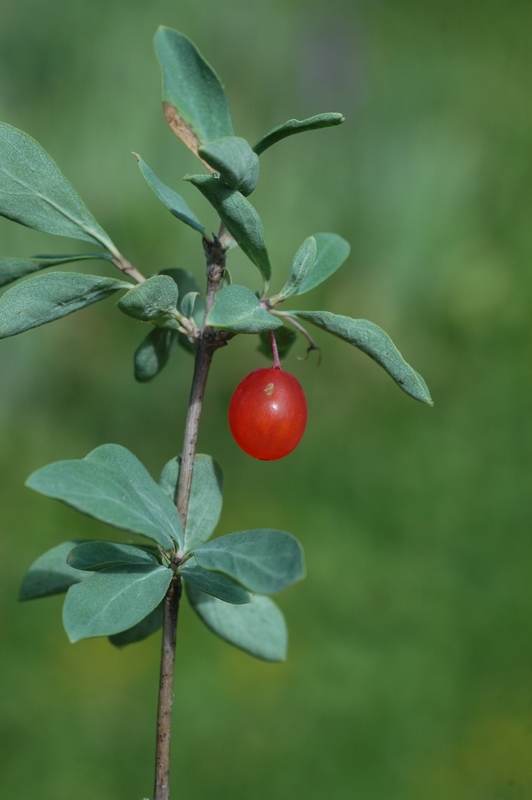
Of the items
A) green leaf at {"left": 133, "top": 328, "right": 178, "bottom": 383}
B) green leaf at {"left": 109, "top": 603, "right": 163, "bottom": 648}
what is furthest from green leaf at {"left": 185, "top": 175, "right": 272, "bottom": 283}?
green leaf at {"left": 109, "top": 603, "right": 163, "bottom": 648}

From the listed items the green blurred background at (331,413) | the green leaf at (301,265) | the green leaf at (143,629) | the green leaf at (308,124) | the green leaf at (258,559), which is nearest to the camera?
the green leaf at (258,559)

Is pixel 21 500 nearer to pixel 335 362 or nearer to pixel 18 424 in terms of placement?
pixel 18 424

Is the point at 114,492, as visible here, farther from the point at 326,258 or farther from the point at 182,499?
the point at 326,258

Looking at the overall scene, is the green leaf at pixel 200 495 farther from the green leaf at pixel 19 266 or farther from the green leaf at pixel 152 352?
the green leaf at pixel 19 266

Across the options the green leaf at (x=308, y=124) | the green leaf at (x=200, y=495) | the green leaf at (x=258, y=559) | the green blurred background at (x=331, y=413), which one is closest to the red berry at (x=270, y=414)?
the green leaf at (x=200, y=495)

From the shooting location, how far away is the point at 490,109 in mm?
3338

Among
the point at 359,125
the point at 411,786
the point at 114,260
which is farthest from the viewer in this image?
the point at 359,125

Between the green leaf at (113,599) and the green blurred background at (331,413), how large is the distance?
1.40m

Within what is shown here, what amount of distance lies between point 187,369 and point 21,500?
733mm

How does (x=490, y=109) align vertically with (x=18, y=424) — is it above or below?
above

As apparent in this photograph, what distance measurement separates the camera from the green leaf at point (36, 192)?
30.6 inches

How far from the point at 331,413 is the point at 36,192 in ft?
7.19

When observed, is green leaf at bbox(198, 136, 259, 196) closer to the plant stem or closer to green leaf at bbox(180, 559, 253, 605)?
the plant stem

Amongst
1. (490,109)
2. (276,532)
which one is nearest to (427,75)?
(490,109)
